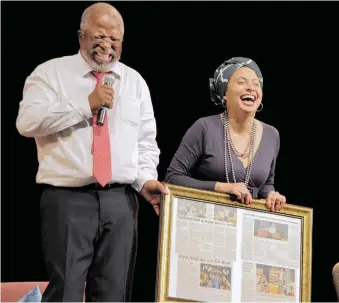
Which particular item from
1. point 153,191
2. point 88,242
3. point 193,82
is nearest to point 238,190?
point 153,191

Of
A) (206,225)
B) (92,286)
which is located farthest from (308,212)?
(92,286)

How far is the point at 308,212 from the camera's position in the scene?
123 inches

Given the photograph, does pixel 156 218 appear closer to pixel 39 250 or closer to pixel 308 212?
pixel 39 250

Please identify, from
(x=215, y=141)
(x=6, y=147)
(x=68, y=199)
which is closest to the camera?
(x=68, y=199)

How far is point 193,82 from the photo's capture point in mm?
4551

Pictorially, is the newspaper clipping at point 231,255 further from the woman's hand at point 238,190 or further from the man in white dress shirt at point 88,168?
the man in white dress shirt at point 88,168

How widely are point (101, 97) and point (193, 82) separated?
1893mm

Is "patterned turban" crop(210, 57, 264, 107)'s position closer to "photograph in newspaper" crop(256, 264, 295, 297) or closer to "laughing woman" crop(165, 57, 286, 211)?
"laughing woman" crop(165, 57, 286, 211)

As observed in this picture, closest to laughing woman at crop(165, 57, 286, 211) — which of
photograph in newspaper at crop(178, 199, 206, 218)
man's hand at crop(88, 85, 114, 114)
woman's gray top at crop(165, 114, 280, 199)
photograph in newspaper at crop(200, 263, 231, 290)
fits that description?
woman's gray top at crop(165, 114, 280, 199)

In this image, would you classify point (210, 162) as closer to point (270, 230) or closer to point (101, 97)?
point (270, 230)

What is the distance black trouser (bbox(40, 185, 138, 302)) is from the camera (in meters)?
2.66

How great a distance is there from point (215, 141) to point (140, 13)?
5.15 feet

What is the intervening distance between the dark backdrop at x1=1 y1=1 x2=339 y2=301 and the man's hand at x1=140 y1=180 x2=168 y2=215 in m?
→ 1.45

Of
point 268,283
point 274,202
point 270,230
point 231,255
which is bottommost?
point 268,283
